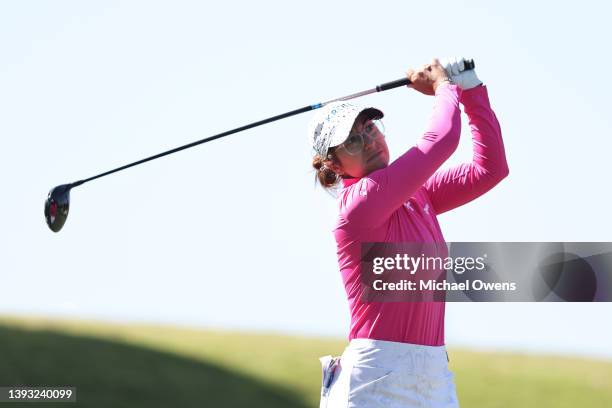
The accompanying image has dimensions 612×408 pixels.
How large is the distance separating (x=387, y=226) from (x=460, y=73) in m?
0.55

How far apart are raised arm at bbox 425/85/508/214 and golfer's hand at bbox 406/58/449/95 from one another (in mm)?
169

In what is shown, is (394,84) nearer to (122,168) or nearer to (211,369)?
(122,168)

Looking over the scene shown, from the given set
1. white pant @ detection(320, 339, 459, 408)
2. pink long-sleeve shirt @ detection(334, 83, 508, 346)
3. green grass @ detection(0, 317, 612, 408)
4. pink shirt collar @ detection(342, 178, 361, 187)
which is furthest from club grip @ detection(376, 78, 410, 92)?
green grass @ detection(0, 317, 612, 408)

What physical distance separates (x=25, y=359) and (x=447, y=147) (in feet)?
23.3

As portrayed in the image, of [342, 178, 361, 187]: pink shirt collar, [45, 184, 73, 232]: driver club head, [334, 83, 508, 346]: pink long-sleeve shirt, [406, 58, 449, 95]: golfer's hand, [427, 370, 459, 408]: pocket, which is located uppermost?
[45, 184, 73, 232]: driver club head

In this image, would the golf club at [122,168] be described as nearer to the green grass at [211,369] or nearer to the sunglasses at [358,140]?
the sunglasses at [358,140]

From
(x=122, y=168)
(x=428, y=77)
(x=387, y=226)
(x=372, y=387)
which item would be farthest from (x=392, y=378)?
(x=122, y=168)

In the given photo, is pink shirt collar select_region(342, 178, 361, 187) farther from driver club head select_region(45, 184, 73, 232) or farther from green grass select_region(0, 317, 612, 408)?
green grass select_region(0, 317, 612, 408)

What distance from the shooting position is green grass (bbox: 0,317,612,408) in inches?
355

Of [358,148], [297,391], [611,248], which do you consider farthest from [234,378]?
[358,148]

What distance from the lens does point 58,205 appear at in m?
4.22

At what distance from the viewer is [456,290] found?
375 cm

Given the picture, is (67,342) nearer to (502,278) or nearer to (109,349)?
(109,349)

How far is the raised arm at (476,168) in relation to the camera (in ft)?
11.0
